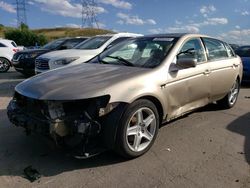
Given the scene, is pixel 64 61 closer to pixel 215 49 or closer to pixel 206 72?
pixel 215 49

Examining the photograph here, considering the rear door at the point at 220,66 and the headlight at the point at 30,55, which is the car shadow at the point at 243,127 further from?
the headlight at the point at 30,55

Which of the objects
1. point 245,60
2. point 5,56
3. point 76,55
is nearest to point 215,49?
point 76,55

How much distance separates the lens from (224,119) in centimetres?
618

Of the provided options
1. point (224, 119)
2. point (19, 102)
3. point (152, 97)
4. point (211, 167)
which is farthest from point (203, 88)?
point (19, 102)

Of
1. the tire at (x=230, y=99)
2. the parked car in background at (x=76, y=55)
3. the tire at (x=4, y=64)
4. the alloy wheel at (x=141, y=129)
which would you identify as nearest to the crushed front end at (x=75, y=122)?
the alloy wheel at (x=141, y=129)

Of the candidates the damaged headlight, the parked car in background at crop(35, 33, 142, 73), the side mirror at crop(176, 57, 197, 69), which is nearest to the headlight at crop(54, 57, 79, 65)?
the parked car in background at crop(35, 33, 142, 73)

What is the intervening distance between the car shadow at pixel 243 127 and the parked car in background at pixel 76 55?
14.5ft

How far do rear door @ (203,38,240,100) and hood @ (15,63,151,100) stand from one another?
179 cm

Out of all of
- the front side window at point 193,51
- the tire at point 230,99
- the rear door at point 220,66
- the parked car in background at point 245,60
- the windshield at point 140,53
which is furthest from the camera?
the parked car in background at point 245,60

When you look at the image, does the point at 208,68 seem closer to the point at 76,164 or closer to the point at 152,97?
the point at 152,97

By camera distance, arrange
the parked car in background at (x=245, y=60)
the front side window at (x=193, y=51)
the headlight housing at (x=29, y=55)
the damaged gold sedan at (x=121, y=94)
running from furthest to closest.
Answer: the headlight housing at (x=29, y=55) < the parked car in background at (x=245, y=60) < the front side window at (x=193, y=51) < the damaged gold sedan at (x=121, y=94)

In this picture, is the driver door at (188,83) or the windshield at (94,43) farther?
the windshield at (94,43)

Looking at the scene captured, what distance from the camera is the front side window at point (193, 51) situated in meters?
5.27

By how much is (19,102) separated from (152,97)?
179 centimetres
